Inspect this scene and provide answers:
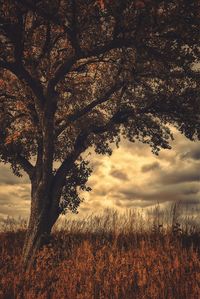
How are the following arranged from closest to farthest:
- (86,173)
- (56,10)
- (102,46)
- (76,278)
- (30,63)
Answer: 1. (76,278)
2. (56,10)
3. (102,46)
4. (30,63)
5. (86,173)

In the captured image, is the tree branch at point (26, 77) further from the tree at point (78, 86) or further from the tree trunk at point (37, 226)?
the tree trunk at point (37, 226)

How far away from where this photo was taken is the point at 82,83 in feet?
67.9

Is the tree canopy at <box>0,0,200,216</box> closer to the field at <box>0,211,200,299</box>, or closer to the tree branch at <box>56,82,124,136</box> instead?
the tree branch at <box>56,82,124,136</box>

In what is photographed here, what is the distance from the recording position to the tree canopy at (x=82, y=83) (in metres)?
15.0

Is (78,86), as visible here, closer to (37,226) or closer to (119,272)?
(37,226)

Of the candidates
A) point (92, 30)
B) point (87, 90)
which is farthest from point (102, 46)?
point (87, 90)

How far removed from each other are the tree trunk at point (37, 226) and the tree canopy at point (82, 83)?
2.24 ft

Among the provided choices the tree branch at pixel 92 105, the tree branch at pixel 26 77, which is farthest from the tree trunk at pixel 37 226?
the tree branch at pixel 26 77

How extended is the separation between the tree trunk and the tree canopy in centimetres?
68

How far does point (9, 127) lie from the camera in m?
21.1

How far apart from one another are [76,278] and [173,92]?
10657mm

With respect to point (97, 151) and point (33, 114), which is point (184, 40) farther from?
point (97, 151)

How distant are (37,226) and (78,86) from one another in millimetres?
6217

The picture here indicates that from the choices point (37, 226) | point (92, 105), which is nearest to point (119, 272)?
point (37, 226)
